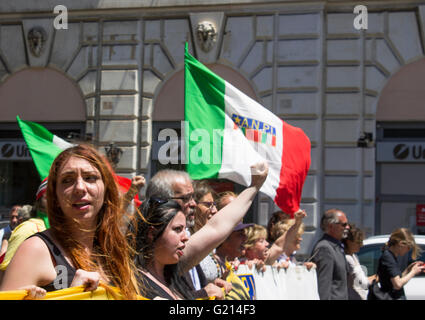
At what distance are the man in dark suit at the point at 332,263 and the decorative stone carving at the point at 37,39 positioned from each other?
29.0 ft

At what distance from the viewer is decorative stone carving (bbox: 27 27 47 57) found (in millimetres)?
12992

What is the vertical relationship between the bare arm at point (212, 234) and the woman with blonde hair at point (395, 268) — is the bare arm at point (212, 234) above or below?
above

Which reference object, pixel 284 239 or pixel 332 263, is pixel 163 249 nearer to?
pixel 284 239

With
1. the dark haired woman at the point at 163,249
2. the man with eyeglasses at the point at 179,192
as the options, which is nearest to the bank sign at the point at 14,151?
the man with eyeglasses at the point at 179,192

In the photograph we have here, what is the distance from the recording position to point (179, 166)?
437 inches

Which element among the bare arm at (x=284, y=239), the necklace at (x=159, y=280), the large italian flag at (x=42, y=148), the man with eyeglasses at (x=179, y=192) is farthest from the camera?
the large italian flag at (x=42, y=148)

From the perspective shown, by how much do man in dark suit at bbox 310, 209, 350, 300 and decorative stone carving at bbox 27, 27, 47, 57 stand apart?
8.83 m

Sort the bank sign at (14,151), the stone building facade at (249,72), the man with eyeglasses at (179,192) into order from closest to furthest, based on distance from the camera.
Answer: the man with eyeglasses at (179,192)
the stone building facade at (249,72)
the bank sign at (14,151)

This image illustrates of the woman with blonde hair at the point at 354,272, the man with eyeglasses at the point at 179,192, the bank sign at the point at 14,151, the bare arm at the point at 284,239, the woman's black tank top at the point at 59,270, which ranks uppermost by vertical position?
the bank sign at the point at 14,151

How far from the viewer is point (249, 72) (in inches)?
475

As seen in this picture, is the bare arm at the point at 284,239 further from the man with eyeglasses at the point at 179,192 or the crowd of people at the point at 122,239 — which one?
the man with eyeglasses at the point at 179,192

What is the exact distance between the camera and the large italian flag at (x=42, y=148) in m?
5.87

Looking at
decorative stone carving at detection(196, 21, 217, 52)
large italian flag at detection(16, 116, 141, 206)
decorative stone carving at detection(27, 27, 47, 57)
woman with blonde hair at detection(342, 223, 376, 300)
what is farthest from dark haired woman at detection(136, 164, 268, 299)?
decorative stone carving at detection(27, 27, 47, 57)

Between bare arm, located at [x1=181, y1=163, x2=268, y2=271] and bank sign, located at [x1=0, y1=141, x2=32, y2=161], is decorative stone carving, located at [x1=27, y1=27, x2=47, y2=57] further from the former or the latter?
bare arm, located at [x1=181, y1=163, x2=268, y2=271]
